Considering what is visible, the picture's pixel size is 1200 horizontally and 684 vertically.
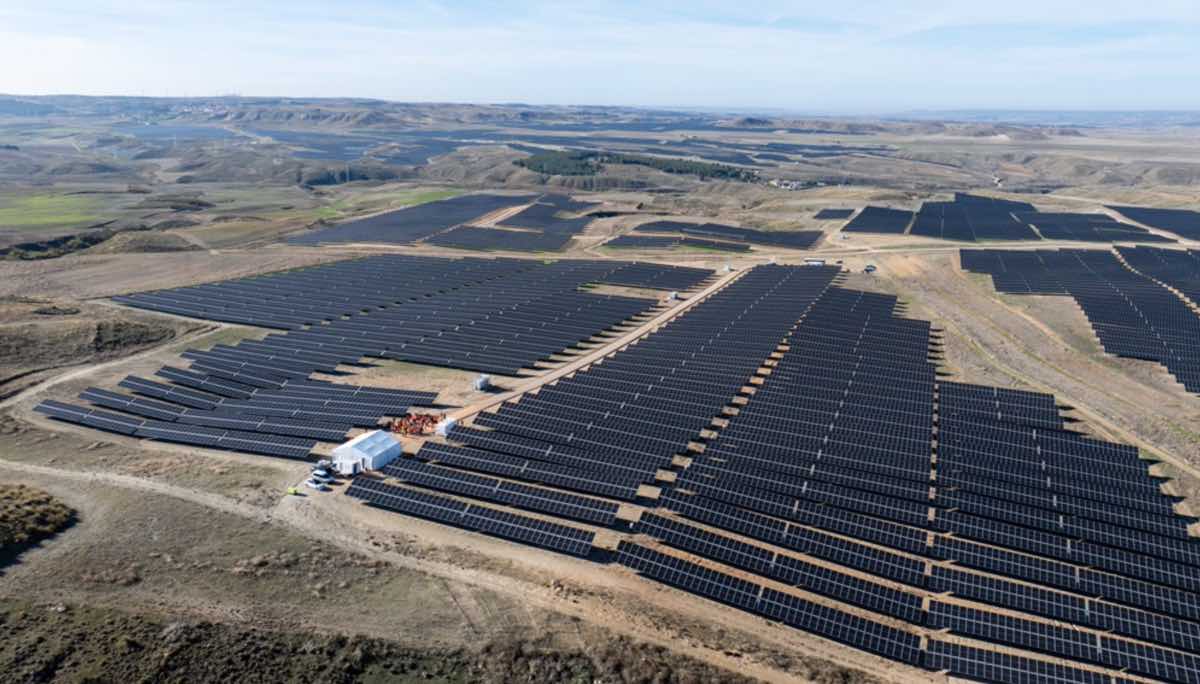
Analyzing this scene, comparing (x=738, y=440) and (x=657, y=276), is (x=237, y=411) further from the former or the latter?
(x=657, y=276)

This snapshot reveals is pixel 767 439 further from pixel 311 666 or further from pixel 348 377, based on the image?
pixel 348 377

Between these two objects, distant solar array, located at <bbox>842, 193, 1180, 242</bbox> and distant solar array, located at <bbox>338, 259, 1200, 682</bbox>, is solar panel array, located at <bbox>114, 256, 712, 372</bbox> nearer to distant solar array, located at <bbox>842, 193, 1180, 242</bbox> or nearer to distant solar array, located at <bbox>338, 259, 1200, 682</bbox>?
distant solar array, located at <bbox>338, 259, 1200, 682</bbox>

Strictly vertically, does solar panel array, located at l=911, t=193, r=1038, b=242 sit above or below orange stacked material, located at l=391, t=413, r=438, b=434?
above

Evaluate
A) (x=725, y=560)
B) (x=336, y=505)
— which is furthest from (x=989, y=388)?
(x=336, y=505)

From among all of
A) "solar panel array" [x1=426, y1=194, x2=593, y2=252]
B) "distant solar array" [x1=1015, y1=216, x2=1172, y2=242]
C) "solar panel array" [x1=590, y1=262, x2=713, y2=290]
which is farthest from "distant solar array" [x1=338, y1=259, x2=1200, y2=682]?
"distant solar array" [x1=1015, y1=216, x2=1172, y2=242]

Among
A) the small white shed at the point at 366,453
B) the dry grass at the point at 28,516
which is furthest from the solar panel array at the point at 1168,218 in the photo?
the dry grass at the point at 28,516

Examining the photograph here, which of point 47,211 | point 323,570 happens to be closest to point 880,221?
point 323,570
